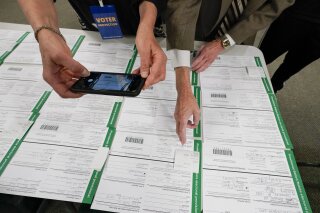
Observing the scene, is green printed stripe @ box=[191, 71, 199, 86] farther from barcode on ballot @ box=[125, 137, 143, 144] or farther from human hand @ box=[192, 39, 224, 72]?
barcode on ballot @ box=[125, 137, 143, 144]

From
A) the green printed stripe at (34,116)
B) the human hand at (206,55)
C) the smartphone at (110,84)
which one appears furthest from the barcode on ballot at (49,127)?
the human hand at (206,55)

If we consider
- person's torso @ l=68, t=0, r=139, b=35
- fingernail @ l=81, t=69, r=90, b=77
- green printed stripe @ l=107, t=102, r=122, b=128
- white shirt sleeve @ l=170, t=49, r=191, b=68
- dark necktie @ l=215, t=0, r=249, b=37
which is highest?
dark necktie @ l=215, t=0, r=249, b=37

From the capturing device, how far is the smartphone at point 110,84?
591mm

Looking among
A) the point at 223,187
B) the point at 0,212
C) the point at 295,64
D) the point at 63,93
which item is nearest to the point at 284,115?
the point at 295,64

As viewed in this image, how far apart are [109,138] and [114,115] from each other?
0.09 meters

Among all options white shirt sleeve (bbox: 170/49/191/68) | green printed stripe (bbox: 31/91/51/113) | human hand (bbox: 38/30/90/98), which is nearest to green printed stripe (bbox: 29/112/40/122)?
green printed stripe (bbox: 31/91/51/113)

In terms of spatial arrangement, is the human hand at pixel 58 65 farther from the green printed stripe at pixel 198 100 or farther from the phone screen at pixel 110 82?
the green printed stripe at pixel 198 100

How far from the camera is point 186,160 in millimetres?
614

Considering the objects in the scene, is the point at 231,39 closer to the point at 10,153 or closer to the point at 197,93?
the point at 197,93

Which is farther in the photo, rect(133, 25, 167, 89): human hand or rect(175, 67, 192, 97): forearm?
rect(175, 67, 192, 97): forearm

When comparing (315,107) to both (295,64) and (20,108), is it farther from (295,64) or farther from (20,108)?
(20,108)

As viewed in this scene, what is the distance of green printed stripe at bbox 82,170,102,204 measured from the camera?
555 mm

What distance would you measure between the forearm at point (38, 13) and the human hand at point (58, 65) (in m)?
0.05

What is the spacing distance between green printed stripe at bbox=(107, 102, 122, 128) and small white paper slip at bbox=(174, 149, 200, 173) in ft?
0.69
